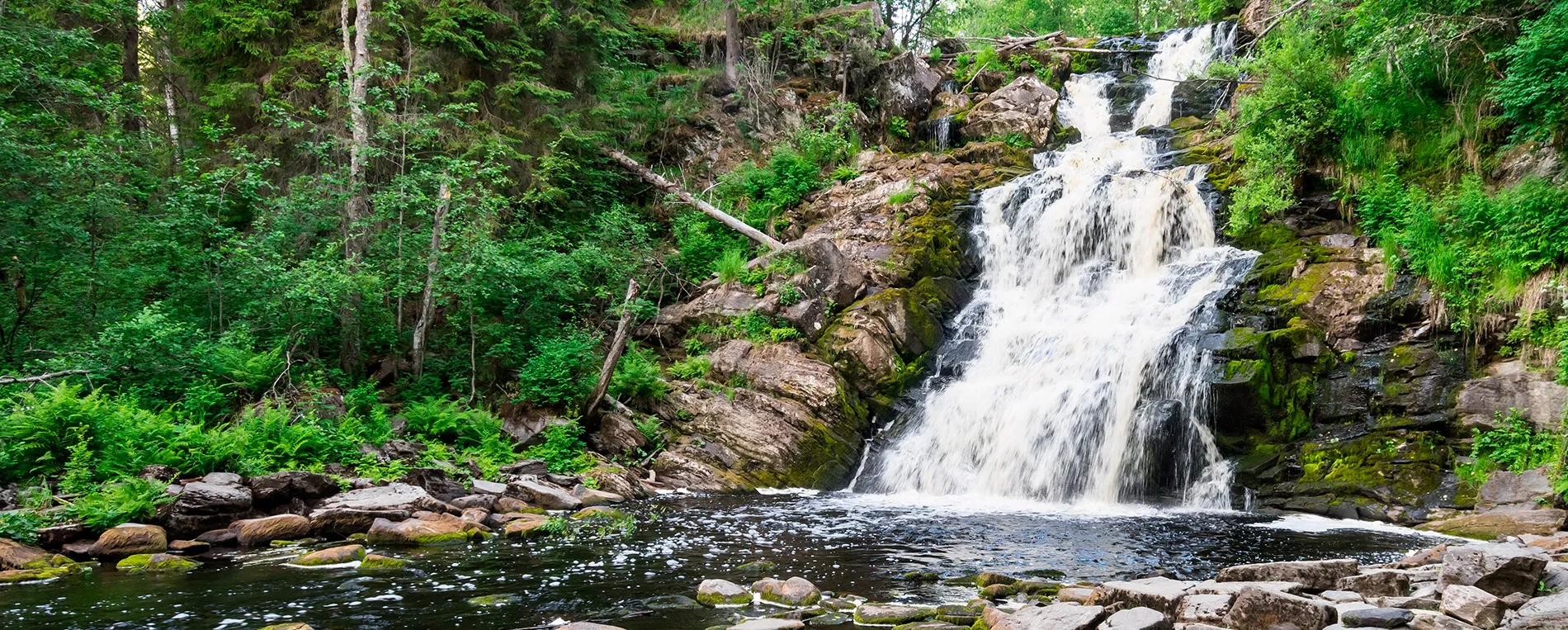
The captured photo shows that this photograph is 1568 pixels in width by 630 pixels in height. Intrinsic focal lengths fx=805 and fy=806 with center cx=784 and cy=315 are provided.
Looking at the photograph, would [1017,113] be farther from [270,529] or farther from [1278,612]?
[270,529]

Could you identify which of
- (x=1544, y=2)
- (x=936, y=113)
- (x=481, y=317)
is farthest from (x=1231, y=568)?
(x=936, y=113)

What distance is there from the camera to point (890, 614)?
19.7ft

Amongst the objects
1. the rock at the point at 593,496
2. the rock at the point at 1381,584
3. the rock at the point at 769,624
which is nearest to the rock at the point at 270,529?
the rock at the point at 593,496

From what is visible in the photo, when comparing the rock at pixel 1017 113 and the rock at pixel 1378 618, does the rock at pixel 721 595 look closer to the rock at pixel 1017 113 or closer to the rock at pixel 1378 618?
the rock at pixel 1378 618

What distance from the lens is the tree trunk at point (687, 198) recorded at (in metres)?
20.1

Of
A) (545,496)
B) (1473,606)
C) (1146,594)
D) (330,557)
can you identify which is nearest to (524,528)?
(545,496)

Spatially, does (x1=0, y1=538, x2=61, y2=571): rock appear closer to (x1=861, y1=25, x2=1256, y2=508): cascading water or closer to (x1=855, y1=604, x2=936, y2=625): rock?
(x1=855, y1=604, x2=936, y2=625): rock

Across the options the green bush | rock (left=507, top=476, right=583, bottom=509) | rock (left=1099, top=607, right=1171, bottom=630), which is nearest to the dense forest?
the green bush

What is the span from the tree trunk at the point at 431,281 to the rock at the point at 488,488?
470 cm

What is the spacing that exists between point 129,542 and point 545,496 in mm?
4688

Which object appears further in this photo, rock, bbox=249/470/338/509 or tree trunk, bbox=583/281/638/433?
tree trunk, bbox=583/281/638/433

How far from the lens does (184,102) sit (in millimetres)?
20297

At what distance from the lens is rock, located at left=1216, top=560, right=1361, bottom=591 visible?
238 inches

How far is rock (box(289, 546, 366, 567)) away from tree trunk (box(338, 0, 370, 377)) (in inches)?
283
